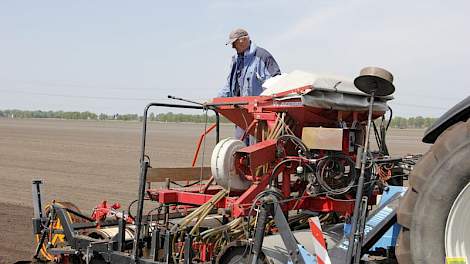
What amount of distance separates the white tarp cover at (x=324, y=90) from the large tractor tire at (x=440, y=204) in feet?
7.27

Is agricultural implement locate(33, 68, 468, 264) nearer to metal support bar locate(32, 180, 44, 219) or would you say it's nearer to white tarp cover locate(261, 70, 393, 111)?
white tarp cover locate(261, 70, 393, 111)

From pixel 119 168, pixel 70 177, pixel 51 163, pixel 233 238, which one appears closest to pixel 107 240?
pixel 233 238

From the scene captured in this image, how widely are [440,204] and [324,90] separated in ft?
7.94

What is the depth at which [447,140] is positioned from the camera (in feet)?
10.00

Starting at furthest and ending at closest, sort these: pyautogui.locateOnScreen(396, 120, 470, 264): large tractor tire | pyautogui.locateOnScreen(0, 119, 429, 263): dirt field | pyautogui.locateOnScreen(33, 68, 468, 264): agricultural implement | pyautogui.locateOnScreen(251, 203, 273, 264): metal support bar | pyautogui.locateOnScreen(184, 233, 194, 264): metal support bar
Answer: pyautogui.locateOnScreen(0, 119, 429, 263): dirt field
pyautogui.locateOnScreen(184, 233, 194, 264): metal support bar
pyautogui.locateOnScreen(33, 68, 468, 264): agricultural implement
pyautogui.locateOnScreen(251, 203, 273, 264): metal support bar
pyautogui.locateOnScreen(396, 120, 470, 264): large tractor tire

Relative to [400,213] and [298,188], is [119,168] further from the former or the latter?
[400,213]

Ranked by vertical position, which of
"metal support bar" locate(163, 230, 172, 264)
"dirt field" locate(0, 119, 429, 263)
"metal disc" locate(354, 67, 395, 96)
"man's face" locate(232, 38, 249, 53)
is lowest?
"dirt field" locate(0, 119, 429, 263)

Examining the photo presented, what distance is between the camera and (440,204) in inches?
121

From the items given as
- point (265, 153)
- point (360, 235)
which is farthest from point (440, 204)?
point (265, 153)

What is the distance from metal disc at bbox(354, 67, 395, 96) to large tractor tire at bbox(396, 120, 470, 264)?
0.58 meters

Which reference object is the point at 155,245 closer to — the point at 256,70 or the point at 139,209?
the point at 139,209

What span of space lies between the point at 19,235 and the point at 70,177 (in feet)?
24.7

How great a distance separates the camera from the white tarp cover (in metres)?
5.30

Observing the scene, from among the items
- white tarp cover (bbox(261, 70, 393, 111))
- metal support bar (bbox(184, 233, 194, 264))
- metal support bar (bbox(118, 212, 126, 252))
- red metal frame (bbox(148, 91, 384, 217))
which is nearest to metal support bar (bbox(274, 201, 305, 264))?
red metal frame (bbox(148, 91, 384, 217))
